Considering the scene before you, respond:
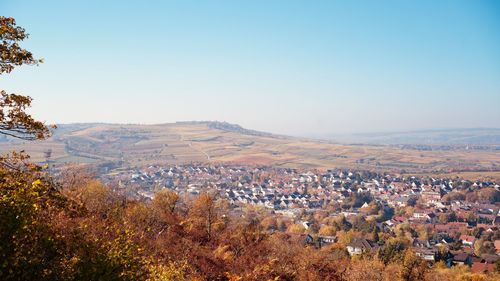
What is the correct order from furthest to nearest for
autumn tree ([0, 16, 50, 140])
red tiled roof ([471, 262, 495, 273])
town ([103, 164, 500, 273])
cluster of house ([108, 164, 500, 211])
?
cluster of house ([108, 164, 500, 211]) → town ([103, 164, 500, 273]) → red tiled roof ([471, 262, 495, 273]) → autumn tree ([0, 16, 50, 140])

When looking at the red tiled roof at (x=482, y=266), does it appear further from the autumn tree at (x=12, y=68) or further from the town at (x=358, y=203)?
the autumn tree at (x=12, y=68)

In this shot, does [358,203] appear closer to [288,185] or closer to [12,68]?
[288,185]

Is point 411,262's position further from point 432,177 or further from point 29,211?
point 432,177

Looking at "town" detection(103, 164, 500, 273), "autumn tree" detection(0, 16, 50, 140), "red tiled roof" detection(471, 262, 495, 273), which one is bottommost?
"town" detection(103, 164, 500, 273)

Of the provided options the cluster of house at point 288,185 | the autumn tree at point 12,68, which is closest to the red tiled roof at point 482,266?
the cluster of house at point 288,185

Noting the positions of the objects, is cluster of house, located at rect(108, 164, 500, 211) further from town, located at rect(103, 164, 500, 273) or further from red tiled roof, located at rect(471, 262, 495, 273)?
red tiled roof, located at rect(471, 262, 495, 273)

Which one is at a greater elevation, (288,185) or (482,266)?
(482,266)

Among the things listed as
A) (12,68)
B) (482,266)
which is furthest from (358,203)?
(12,68)

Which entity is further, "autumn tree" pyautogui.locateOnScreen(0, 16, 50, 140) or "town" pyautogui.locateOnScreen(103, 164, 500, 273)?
"town" pyautogui.locateOnScreen(103, 164, 500, 273)

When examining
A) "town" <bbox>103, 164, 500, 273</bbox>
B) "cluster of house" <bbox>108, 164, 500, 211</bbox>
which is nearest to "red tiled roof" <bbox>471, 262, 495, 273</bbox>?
"town" <bbox>103, 164, 500, 273</bbox>

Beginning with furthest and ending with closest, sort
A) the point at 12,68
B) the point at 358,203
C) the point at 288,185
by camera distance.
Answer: the point at 288,185
the point at 358,203
the point at 12,68
